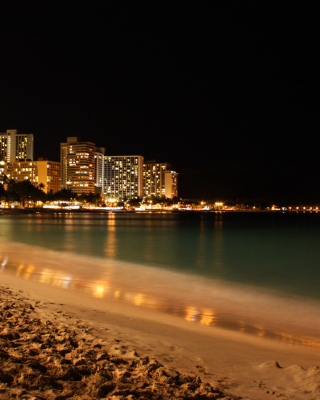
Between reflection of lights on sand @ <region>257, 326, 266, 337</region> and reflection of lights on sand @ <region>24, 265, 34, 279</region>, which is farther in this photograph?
reflection of lights on sand @ <region>24, 265, 34, 279</region>

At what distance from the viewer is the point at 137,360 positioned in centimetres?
494

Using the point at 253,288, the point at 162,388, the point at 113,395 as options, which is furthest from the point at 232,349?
the point at 253,288

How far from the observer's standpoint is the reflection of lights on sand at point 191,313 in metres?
8.80

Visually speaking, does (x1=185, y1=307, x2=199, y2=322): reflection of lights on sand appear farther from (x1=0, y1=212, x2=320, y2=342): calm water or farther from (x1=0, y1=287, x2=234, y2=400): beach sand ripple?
(x1=0, y1=287, x2=234, y2=400): beach sand ripple

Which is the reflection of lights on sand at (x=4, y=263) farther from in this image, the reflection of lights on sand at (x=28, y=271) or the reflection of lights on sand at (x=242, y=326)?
the reflection of lights on sand at (x=242, y=326)

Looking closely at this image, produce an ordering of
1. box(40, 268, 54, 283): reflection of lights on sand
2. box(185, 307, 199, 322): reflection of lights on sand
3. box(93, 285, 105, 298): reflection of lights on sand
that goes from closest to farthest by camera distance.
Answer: box(185, 307, 199, 322): reflection of lights on sand → box(93, 285, 105, 298): reflection of lights on sand → box(40, 268, 54, 283): reflection of lights on sand

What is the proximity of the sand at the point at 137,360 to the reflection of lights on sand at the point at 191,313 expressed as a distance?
0.66m

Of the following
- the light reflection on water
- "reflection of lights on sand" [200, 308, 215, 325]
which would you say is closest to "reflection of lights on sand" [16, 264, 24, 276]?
the light reflection on water

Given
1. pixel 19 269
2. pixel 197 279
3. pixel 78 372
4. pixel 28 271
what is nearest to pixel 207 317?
pixel 78 372

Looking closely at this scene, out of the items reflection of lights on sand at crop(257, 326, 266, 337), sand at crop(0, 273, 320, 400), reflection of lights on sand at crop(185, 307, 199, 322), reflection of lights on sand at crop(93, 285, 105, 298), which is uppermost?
sand at crop(0, 273, 320, 400)

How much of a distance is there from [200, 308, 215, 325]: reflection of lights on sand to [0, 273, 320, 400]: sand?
2.11 feet

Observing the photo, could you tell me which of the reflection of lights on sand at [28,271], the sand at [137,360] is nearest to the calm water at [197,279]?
the reflection of lights on sand at [28,271]

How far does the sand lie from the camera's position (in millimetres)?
4062

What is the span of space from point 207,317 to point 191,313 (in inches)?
19.4
